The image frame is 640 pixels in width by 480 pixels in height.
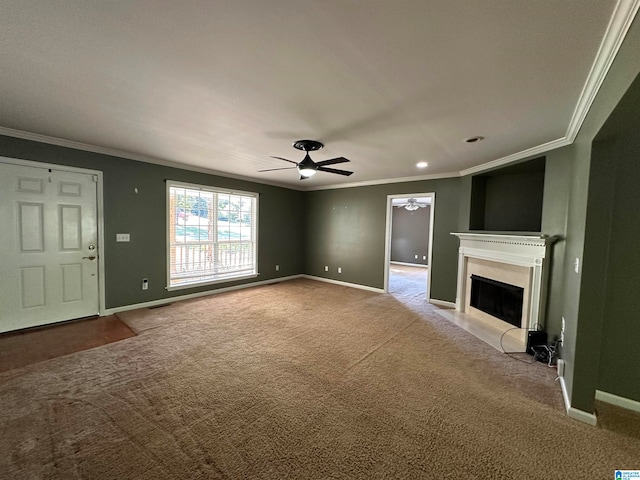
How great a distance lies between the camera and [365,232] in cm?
618

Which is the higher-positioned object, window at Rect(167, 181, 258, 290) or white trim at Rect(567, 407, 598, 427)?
window at Rect(167, 181, 258, 290)

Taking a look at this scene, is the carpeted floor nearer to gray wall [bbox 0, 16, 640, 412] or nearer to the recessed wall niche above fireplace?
gray wall [bbox 0, 16, 640, 412]

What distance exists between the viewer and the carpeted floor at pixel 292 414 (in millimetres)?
1569

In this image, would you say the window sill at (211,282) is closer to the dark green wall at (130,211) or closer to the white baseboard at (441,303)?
the dark green wall at (130,211)

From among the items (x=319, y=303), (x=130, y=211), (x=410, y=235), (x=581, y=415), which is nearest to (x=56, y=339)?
(x=130, y=211)

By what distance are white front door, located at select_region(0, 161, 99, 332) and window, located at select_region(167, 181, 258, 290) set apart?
113 centimetres

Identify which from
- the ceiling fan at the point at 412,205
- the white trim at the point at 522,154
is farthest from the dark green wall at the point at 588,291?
the ceiling fan at the point at 412,205

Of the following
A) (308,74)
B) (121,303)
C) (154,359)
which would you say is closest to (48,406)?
(154,359)

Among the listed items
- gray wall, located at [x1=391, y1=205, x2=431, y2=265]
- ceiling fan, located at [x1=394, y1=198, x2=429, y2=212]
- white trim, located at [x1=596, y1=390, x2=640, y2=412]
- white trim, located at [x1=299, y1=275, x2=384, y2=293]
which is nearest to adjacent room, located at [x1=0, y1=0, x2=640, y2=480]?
white trim, located at [x1=596, y1=390, x2=640, y2=412]

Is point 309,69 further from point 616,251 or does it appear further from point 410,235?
point 410,235

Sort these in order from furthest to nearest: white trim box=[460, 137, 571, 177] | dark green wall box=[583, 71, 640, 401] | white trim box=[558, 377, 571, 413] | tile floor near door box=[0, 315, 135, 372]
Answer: white trim box=[460, 137, 571, 177], tile floor near door box=[0, 315, 135, 372], white trim box=[558, 377, 571, 413], dark green wall box=[583, 71, 640, 401]

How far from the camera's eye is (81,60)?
1748 millimetres

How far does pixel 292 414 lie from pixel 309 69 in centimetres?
251

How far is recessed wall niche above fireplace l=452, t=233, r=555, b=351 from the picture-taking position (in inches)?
127
